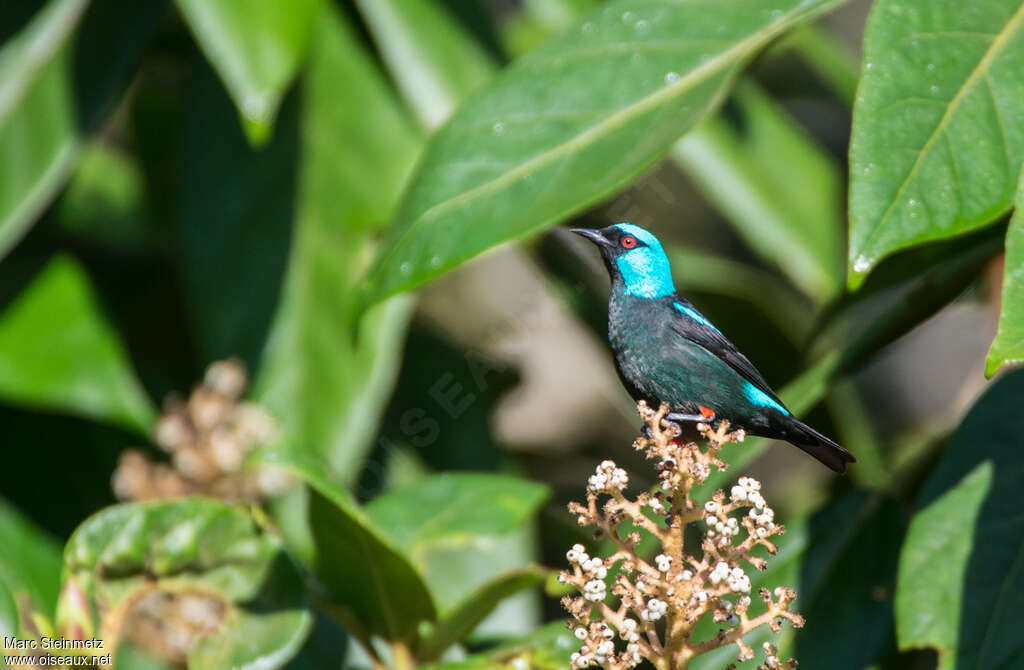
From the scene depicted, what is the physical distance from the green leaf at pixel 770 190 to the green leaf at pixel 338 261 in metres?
0.73

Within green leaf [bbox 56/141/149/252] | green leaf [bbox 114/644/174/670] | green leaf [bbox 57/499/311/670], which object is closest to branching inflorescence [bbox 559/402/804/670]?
green leaf [bbox 57/499/311/670]

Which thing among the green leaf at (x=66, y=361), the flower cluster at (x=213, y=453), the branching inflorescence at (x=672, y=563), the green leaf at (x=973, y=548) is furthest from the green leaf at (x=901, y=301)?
the green leaf at (x=66, y=361)

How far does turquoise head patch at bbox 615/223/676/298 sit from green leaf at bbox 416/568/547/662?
0.55 meters

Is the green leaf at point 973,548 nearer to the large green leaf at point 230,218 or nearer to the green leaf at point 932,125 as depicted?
the green leaf at point 932,125

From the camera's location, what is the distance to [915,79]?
136 centimetres

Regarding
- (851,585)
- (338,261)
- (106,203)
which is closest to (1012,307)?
(851,585)

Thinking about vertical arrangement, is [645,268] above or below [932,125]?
above

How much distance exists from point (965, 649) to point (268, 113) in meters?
1.39

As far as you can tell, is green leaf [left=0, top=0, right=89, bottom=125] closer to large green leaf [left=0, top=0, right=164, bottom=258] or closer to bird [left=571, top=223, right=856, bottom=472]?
large green leaf [left=0, top=0, right=164, bottom=258]

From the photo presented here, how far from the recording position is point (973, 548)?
158 centimetres

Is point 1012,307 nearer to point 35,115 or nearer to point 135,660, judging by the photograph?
point 135,660

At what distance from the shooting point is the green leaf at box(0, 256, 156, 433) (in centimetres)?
246

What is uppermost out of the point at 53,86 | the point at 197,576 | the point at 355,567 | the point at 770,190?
the point at 53,86

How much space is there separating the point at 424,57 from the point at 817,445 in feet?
5.99
